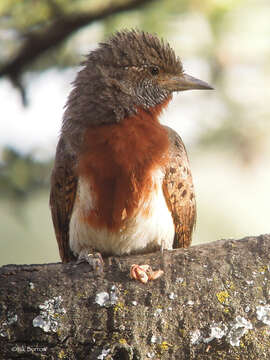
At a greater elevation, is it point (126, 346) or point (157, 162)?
point (157, 162)

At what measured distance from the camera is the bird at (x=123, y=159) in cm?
483

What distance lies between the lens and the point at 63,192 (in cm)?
505

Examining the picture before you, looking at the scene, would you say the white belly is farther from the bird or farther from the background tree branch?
the background tree branch

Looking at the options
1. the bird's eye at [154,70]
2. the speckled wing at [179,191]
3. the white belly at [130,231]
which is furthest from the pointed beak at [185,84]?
the white belly at [130,231]

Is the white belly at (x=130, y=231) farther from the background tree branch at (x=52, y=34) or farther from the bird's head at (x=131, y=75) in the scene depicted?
the background tree branch at (x=52, y=34)

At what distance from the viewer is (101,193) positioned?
4.81 meters

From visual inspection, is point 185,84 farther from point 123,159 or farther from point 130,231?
point 130,231

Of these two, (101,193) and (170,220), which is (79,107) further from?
(170,220)

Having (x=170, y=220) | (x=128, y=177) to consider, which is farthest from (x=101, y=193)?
(x=170, y=220)

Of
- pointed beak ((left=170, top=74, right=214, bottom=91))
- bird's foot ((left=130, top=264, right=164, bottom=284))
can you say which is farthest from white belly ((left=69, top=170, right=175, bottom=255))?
bird's foot ((left=130, top=264, right=164, bottom=284))

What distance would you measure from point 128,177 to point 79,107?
86 centimetres

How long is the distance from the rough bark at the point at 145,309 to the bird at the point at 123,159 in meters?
0.88

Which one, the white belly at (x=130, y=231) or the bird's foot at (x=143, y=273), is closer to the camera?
the bird's foot at (x=143, y=273)

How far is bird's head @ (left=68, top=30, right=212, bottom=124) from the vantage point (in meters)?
5.25
